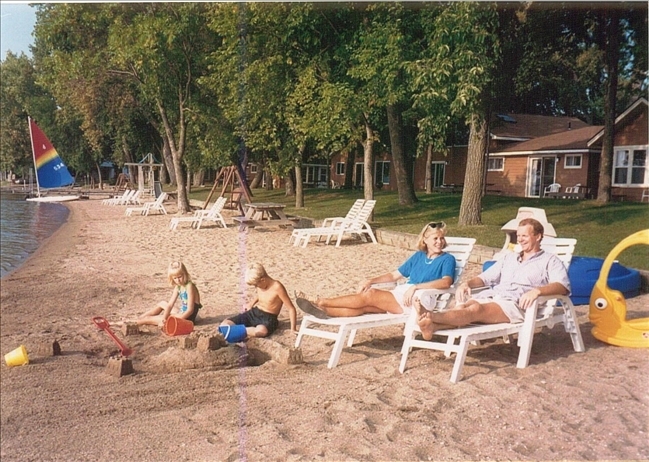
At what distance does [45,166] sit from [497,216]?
4391 millimetres

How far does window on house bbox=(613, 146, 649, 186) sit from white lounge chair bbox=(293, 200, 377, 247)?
1105 centimetres

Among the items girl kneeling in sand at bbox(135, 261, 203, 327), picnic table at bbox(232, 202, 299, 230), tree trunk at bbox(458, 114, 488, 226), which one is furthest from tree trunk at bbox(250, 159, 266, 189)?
girl kneeling in sand at bbox(135, 261, 203, 327)

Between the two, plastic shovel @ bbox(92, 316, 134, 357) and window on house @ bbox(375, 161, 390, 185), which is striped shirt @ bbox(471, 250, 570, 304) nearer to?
plastic shovel @ bbox(92, 316, 134, 357)

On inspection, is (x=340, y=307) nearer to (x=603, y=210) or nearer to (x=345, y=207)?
(x=345, y=207)

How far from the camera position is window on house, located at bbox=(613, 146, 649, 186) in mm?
15047

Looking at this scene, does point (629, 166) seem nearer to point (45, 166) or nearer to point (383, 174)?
point (383, 174)

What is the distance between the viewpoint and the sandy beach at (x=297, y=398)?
7.78 ft

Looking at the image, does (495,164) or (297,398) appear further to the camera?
(495,164)

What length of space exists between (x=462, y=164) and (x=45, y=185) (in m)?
4.35

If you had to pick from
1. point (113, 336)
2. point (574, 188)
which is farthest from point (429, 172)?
point (574, 188)

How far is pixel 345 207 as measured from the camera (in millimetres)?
7586

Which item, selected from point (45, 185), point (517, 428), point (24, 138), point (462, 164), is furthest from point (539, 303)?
point (24, 138)

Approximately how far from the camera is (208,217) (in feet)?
22.8

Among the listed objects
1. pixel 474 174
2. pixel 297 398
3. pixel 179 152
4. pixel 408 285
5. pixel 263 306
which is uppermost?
pixel 179 152
